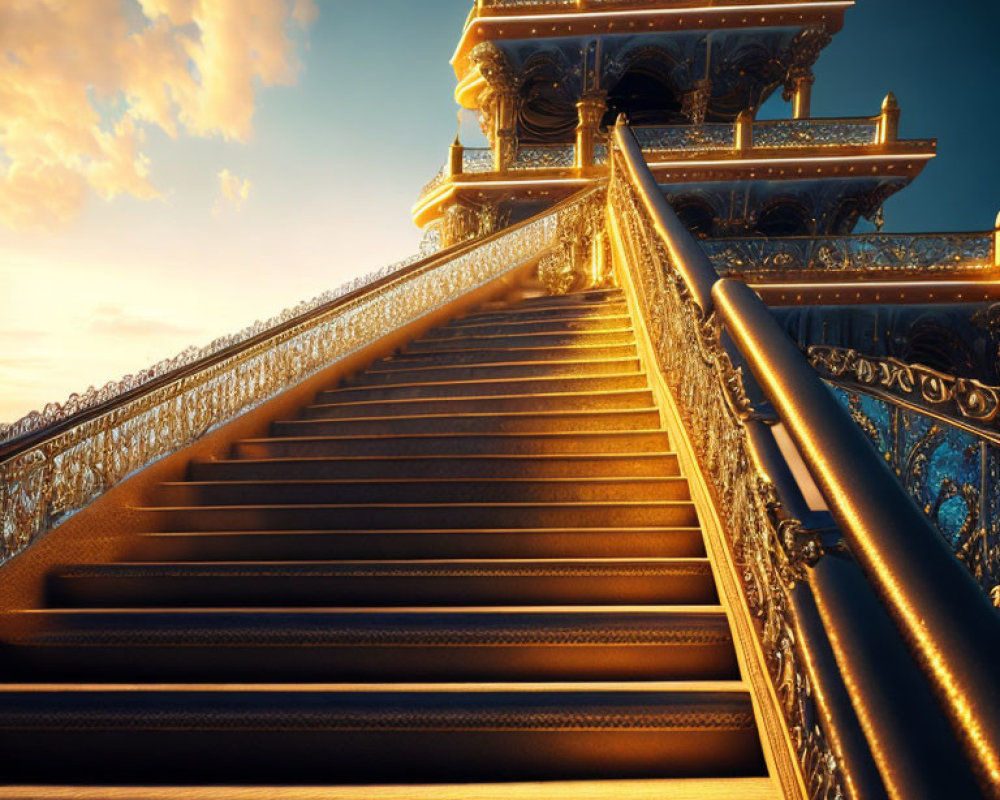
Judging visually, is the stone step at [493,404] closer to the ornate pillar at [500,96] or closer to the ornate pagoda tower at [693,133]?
the ornate pagoda tower at [693,133]

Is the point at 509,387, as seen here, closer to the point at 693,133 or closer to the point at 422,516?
the point at 422,516

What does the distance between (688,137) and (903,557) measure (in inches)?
634

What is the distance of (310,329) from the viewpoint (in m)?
5.68

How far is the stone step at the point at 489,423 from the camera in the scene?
3996mm

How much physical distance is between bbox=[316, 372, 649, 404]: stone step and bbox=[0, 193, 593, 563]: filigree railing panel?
0.82 metres

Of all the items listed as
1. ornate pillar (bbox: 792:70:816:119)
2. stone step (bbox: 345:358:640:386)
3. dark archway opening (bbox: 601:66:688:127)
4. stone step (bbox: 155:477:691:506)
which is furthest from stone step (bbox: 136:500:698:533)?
dark archway opening (bbox: 601:66:688:127)

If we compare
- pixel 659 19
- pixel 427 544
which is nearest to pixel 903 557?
pixel 427 544

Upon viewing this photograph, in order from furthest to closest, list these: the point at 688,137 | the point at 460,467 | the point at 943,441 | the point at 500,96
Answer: the point at 500,96, the point at 688,137, the point at 460,467, the point at 943,441

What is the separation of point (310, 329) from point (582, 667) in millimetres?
4272

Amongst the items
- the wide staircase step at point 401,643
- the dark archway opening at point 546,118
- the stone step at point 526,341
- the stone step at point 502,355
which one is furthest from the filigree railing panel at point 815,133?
the wide staircase step at point 401,643

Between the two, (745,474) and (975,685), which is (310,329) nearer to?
(745,474)

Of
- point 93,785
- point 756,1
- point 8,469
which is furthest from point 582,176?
point 93,785

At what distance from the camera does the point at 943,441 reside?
2.37m

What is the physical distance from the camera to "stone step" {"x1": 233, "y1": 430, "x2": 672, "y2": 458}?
372 cm
